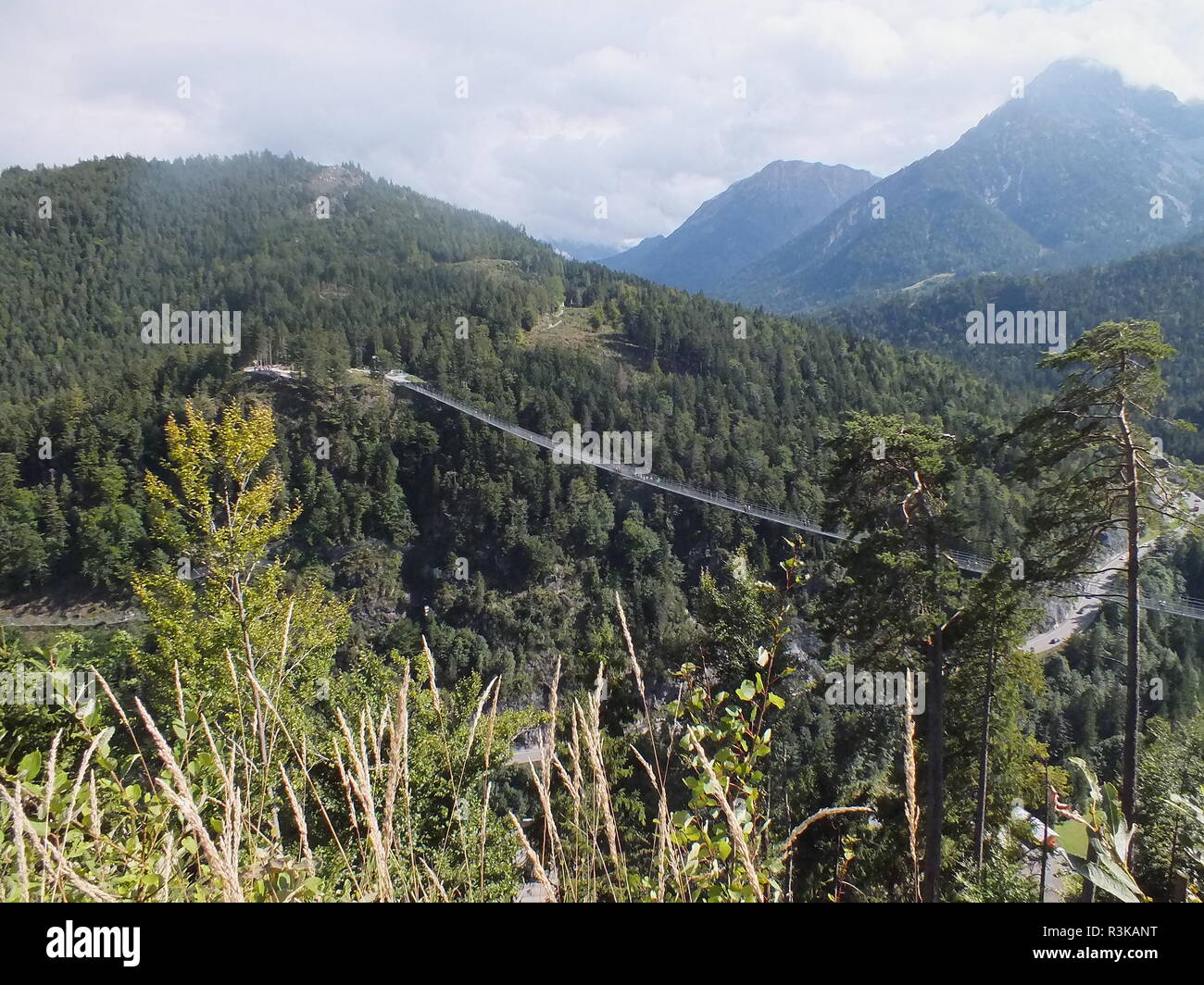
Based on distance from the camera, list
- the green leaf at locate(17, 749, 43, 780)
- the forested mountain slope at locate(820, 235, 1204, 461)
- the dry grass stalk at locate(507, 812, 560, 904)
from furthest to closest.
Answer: the forested mountain slope at locate(820, 235, 1204, 461), the green leaf at locate(17, 749, 43, 780), the dry grass stalk at locate(507, 812, 560, 904)

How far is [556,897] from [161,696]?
270 inches

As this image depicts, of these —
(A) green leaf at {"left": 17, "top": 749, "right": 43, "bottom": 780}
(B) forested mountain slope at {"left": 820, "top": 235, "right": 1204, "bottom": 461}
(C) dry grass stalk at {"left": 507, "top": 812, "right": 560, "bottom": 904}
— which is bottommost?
(C) dry grass stalk at {"left": 507, "top": 812, "right": 560, "bottom": 904}

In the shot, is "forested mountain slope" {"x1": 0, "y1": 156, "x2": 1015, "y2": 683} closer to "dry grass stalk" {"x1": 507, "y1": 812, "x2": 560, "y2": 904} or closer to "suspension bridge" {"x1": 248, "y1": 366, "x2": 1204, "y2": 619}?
"suspension bridge" {"x1": 248, "y1": 366, "x2": 1204, "y2": 619}

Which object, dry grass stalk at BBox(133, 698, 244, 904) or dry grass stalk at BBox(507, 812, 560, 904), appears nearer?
dry grass stalk at BBox(133, 698, 244, 904)

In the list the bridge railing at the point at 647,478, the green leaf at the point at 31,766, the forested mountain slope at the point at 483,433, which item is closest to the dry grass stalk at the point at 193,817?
the green leaf at the point at 31,766

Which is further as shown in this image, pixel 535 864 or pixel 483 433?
pixel 483 433

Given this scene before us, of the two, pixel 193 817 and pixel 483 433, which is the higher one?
pixel 483 433

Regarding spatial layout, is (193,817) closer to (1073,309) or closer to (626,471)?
(626,471)

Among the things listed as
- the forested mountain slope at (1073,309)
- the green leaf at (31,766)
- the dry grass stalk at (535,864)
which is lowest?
the dry grass stalk at (535,864)

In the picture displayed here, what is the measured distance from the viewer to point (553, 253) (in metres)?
128

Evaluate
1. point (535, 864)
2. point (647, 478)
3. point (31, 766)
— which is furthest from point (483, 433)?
point (535, 864)

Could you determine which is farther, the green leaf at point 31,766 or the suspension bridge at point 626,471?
the suspension bridge at point 626,471

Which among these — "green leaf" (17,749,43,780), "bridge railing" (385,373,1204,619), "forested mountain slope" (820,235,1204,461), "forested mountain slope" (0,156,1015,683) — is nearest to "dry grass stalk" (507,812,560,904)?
"green leaf" (17,749,43,780)

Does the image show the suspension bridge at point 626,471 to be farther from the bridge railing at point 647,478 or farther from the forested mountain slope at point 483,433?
the forested mountain slope at point 483,433
